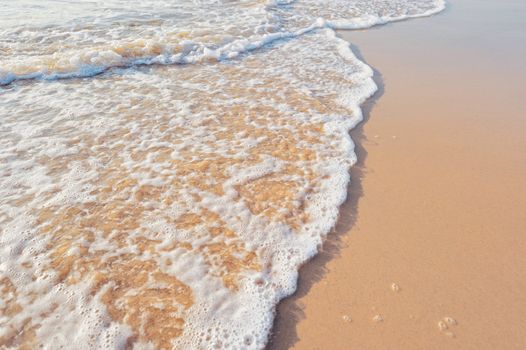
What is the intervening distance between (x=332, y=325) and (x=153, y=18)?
8.12m

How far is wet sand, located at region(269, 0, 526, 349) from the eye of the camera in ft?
7.68

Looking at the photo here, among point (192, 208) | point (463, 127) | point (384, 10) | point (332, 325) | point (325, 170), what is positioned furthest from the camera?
point (384, 10)

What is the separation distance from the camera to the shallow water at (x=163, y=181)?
2.43 m

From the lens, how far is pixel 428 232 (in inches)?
119

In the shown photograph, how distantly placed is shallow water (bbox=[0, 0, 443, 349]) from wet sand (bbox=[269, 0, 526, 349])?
230 mm

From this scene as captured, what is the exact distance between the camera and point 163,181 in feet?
11.7

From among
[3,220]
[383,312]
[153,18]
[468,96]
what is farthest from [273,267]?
[153,18]

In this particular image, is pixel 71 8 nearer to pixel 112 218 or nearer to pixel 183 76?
pixel 183 76

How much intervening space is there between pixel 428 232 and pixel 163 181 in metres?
2.25

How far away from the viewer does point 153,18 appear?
8648 millimetres

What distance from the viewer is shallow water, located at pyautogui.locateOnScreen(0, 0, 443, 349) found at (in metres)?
2.43

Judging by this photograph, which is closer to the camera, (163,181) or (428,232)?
(428,232)

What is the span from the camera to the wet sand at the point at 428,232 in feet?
7.68

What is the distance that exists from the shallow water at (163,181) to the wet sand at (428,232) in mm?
230
